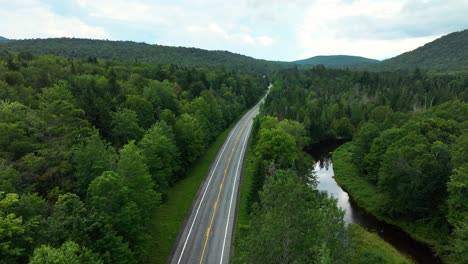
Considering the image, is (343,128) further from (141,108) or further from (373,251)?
(373,251)

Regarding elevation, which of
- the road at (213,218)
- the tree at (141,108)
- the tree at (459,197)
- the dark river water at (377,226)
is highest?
the tree at (141,108)

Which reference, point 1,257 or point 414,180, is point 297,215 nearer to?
point 1,257

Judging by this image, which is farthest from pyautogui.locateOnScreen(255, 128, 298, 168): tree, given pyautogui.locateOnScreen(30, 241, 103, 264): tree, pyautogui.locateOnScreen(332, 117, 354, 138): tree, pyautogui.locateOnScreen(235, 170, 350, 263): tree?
pyautogui.locateOnScreen(332, 117, 354, 138): tree

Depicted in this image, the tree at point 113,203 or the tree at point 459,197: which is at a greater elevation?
the tree at point 113,203

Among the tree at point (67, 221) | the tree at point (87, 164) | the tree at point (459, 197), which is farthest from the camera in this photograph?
the tree at point (459, 197)

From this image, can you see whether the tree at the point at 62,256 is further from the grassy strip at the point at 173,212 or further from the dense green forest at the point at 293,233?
the grassy strip at the point at 173,212

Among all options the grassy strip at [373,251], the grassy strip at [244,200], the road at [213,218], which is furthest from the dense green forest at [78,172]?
the grassy strip at [373,251]

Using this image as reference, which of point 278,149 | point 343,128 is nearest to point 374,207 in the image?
point 278,149

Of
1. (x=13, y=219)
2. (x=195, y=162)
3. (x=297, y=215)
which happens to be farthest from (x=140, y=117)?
(x=297, y=215)
